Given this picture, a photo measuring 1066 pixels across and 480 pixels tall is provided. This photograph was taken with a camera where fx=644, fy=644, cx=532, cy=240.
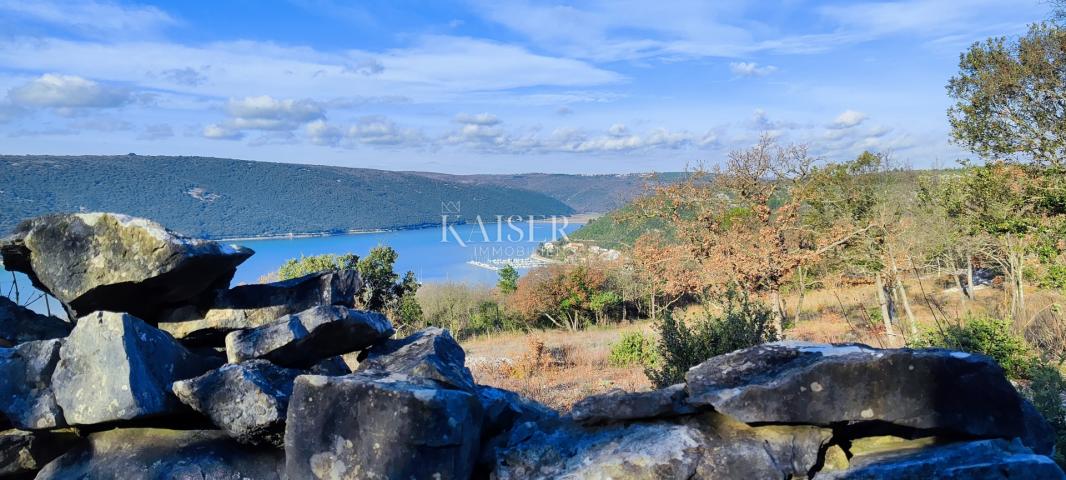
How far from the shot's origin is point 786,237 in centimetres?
1948

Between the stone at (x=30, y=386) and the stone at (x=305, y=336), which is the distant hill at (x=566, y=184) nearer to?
the stone at (x=305, y=336)

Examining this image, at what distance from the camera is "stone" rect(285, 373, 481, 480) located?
13.0ft

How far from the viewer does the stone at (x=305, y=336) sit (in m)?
5.11

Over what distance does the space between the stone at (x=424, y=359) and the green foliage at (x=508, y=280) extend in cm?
3003

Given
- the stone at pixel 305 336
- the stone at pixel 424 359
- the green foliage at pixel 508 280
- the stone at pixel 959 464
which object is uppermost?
the stone at pixel 305 336

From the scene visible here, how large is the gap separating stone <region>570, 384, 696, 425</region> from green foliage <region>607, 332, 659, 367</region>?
1264 cm

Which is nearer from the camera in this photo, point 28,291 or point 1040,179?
point 28,291

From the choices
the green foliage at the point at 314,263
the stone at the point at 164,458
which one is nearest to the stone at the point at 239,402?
the stone at the point at 164,458

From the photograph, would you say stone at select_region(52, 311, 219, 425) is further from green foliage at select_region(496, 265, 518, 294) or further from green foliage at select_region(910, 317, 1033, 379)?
green foliage at select_region(496, 265, 518, 294)

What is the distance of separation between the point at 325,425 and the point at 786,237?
1788 cm

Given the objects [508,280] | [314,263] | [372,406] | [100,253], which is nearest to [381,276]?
[314,263]

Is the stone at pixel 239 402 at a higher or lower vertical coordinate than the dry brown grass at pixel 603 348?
higher

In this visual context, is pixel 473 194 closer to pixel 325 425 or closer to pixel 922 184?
pixel 922 184

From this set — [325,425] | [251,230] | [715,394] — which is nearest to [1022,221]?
[715,394]
